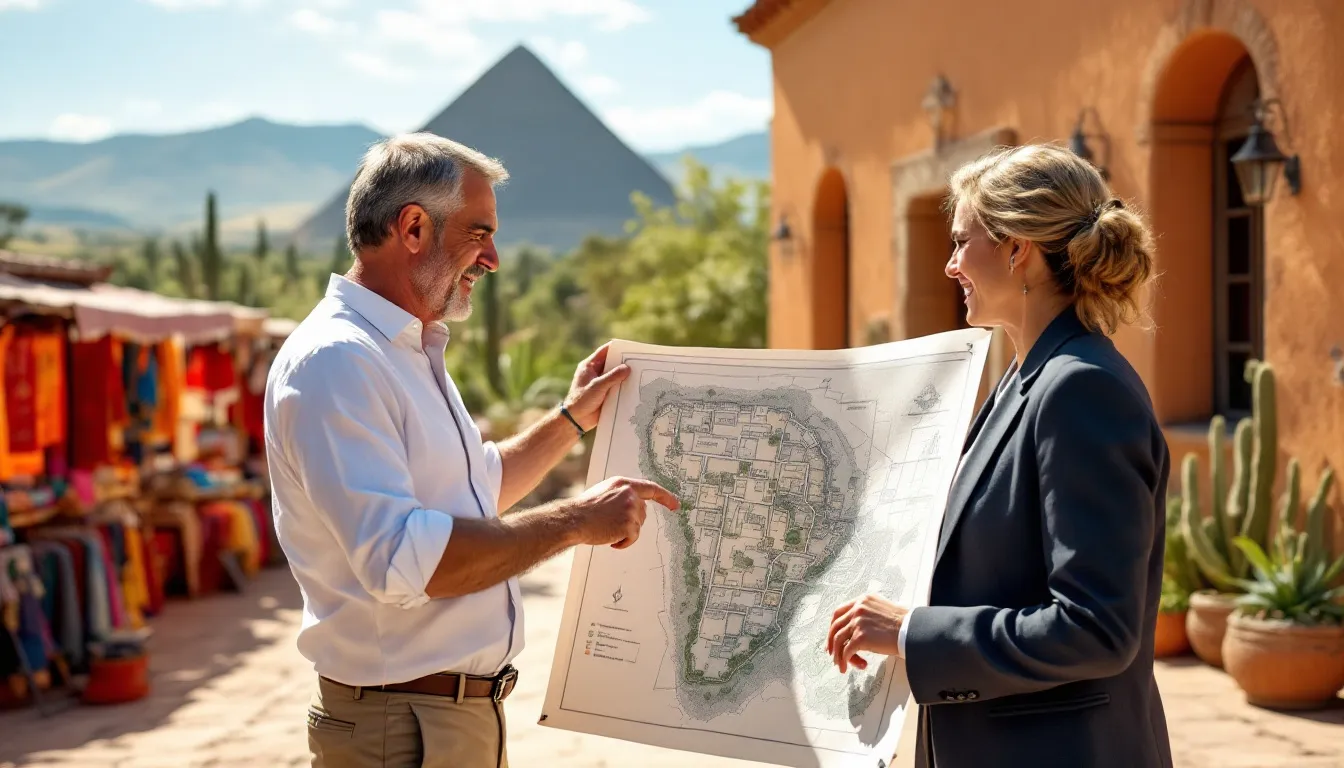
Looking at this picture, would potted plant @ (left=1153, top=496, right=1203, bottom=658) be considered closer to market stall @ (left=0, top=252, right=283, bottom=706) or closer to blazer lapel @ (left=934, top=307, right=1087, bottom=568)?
blazer lapel @ (left=934, top=307, right=1087, bottom=568)

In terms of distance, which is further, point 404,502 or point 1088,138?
point 1088,138

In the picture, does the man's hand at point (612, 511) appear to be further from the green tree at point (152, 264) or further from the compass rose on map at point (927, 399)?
the green tree at point (152, 264)

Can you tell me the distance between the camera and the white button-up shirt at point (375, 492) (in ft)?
6.16

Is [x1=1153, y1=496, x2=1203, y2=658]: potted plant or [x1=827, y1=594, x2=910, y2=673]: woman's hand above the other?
[x1=827, y1=594, x2=910, y2=673]: woman's hand

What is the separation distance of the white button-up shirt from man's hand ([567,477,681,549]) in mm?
185

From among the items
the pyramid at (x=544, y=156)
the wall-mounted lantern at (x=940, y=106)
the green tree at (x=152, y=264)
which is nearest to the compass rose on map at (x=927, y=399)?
the wall-mounted lantern at (x=940, y=106)

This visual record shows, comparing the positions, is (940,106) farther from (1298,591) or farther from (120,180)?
(120,180)

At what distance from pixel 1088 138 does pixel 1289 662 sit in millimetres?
3461

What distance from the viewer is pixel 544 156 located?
13988cm

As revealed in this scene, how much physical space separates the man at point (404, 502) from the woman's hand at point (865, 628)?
433 millimetres

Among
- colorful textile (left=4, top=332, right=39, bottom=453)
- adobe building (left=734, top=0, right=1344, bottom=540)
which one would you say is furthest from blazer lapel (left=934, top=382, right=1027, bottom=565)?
colorful textile (left=4, top=332, right=39, bottom=453)

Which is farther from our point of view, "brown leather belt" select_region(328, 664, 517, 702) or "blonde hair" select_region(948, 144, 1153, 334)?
"brown leather belt" select_region(328, 664, 517, 702)

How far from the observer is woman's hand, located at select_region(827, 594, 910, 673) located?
1.84 metres

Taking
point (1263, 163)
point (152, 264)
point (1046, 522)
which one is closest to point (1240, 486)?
point (1263, 163)
